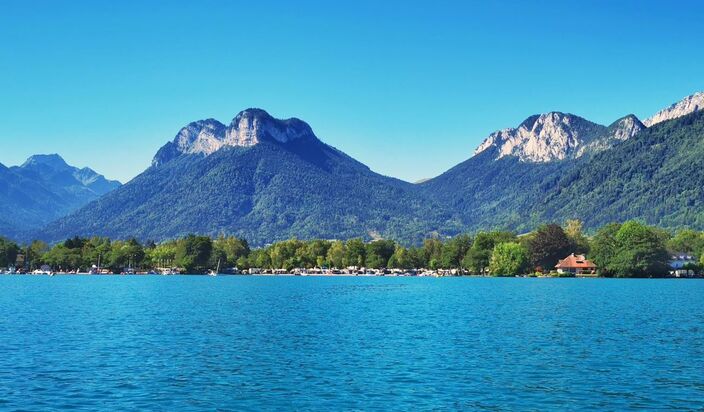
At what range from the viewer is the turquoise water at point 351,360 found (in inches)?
1284

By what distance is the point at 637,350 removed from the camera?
48000mm

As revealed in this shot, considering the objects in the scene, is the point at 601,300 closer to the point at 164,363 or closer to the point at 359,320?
the point at 359,320

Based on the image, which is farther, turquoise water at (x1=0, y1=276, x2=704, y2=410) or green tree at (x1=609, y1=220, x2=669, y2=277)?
green tree at (x1=609, y1=220, x2=669, y2=277)

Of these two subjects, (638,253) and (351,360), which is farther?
(638,253)

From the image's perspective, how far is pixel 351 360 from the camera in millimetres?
43594

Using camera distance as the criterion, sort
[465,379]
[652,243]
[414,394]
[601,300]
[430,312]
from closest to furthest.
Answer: [414,394], [465,379], [430,312], [601,300], [652,243]

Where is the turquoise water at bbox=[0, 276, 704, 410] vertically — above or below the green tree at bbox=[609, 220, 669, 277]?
below

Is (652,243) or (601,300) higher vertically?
(652,243)

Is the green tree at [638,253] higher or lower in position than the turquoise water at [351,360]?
higher

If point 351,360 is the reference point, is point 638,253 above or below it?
above

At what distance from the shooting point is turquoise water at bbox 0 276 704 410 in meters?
32.6

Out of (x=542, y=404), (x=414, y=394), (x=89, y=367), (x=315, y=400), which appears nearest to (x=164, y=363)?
(x=89, y=367)

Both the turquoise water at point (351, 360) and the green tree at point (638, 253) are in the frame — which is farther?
the green tree at point (638, 253)

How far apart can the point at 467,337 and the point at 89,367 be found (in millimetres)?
27432
